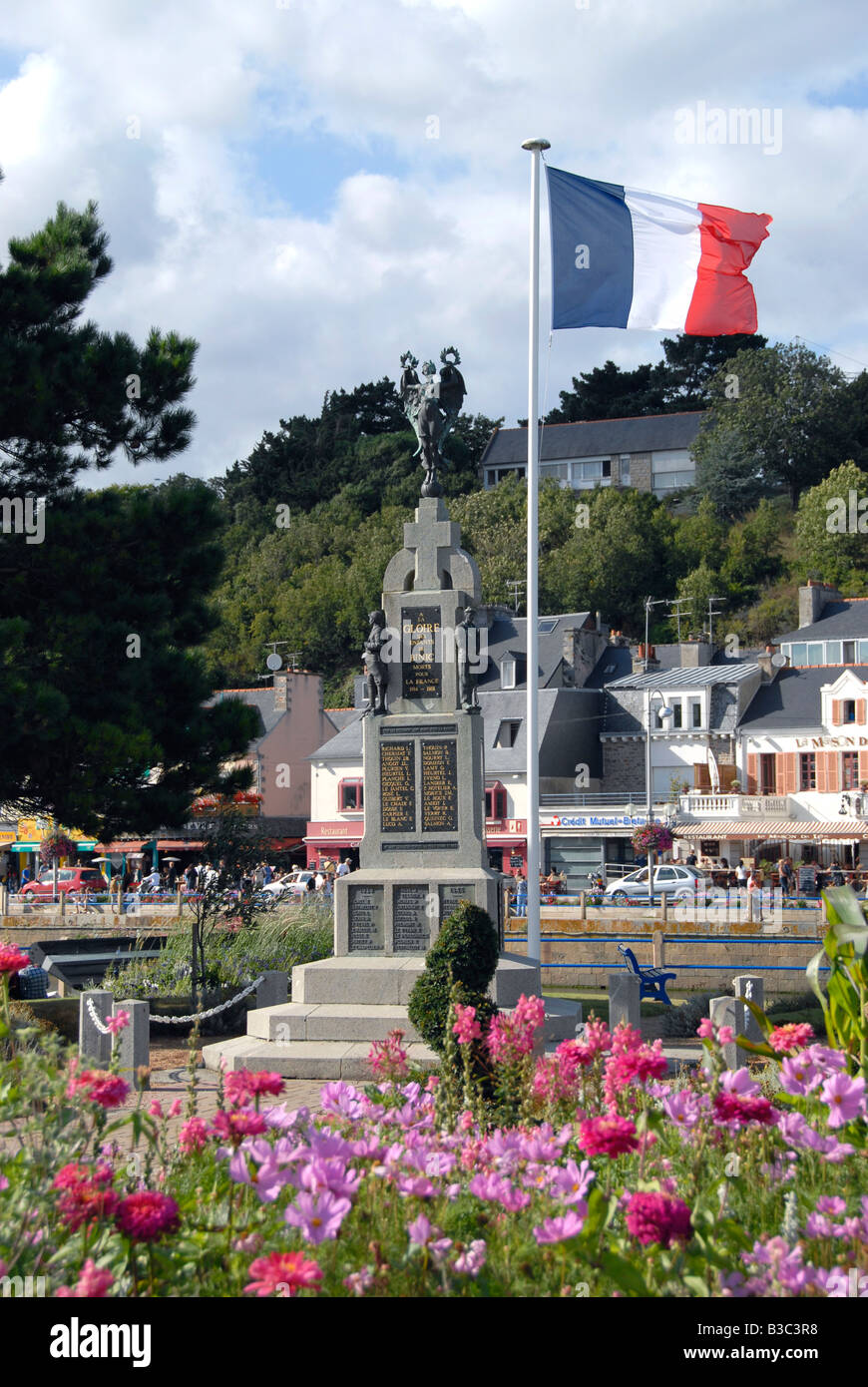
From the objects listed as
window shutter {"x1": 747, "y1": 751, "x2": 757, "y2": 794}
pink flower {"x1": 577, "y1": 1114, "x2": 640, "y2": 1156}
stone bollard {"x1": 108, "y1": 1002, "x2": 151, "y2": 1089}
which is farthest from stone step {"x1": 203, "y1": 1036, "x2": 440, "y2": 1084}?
window shutter {"x1": 747, "y1": 751, "x2": 757, "y2": 794}

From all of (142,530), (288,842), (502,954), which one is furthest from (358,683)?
(502,954)

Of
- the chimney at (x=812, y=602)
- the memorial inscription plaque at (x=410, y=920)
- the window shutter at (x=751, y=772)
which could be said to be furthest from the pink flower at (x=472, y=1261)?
the chimney at (x=812, y=602)

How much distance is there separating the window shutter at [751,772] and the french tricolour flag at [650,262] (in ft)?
107

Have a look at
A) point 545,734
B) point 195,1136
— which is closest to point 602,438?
point 545,734

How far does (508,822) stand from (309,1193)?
144 ft

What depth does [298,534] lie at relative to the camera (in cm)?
8825

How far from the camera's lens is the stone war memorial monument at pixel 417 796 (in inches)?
526

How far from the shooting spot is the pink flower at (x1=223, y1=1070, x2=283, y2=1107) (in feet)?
14.4

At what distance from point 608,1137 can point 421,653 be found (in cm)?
1135

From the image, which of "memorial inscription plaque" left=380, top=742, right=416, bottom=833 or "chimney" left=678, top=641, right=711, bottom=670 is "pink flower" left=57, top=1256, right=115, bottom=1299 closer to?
"memorial inscription plaque" left=380, top=742, right=416, bottom=833

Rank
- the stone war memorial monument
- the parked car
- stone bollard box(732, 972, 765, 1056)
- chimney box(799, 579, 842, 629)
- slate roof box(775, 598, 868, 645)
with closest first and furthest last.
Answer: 1. stone bollard box(732, 972, 765, 1056)
2. the stone war memorial monument
3. the parked car
4. slate roof box(775, 598, 868, 645)
5. chimney box(799, 579, 842, 629)

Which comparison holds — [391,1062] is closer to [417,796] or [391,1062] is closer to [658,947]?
[417,796]

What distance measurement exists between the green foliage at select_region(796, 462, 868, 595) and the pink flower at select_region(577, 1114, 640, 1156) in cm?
6265

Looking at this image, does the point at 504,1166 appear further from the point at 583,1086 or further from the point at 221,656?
the point at 221,656
